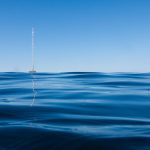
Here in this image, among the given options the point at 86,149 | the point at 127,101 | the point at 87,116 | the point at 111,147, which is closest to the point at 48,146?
the point at 86,149

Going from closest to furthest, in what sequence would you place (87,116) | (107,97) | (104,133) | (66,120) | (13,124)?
1. (104,133)
2. (13,124)
3. (66,120)
4. (87,116)
5. (107,97)

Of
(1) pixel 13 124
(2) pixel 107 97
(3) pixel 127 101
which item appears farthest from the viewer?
(2) pixel 107 97

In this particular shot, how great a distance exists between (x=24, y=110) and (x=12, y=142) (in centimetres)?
244

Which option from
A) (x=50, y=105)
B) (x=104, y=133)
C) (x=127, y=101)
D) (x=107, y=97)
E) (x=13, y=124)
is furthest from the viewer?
(x=107, y=97)

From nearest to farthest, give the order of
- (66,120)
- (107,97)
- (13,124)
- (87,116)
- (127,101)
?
(13,124), (66,120), (87,116), (127,101), (107,97)

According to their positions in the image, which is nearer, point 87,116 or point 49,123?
point 49,123

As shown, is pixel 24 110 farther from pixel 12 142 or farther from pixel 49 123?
pixel 12 142

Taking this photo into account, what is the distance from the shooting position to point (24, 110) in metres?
7.11

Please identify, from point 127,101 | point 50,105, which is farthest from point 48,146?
point 127,101

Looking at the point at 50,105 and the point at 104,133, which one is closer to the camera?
the point at 104,133

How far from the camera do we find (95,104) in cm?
846

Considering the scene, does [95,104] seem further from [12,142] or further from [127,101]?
[12,142]

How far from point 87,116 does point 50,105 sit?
1.55m

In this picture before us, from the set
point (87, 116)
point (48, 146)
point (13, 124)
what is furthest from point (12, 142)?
point (87, 116)
